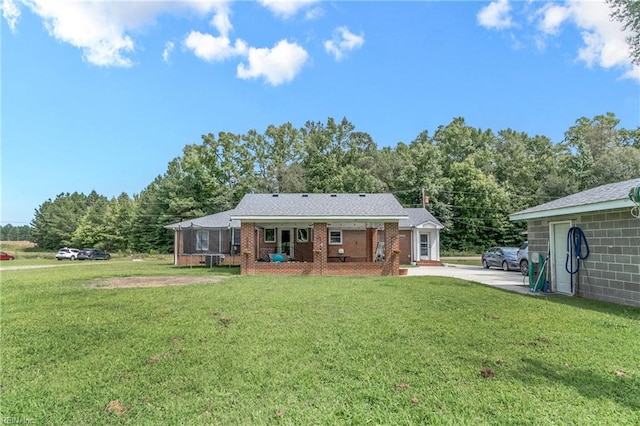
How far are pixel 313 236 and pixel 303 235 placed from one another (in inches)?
160

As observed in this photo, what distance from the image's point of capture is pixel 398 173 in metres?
42.7

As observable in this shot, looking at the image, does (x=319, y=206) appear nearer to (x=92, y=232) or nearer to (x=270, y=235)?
(x=270, y=235)

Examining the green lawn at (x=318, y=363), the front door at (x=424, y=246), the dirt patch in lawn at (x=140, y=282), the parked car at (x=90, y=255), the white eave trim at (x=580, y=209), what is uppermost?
the white eave trim at (x=580, y=209)

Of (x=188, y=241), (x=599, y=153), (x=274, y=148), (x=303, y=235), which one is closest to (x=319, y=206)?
(x=303, y=235)

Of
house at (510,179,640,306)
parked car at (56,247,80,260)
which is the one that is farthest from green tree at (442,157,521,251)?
parked car at (56,247,80,260)

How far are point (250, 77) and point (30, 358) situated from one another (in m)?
23.7

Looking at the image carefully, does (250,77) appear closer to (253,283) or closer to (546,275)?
(253,283)

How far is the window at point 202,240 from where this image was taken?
80.3 ft

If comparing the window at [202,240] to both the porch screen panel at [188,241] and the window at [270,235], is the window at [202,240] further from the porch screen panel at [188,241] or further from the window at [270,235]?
the window at [270,235]

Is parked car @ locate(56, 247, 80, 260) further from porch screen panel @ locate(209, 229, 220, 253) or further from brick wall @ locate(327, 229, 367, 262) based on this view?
brick wall @ locate(327, 229, 367, 262)

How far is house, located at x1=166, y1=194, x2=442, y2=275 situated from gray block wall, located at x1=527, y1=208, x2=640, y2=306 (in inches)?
282

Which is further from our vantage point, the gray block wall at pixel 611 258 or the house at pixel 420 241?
the house at pixel 420 241

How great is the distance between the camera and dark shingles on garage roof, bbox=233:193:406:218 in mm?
16625

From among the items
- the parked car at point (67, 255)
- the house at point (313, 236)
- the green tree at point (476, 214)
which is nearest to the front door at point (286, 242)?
the house at point (313, 236)
